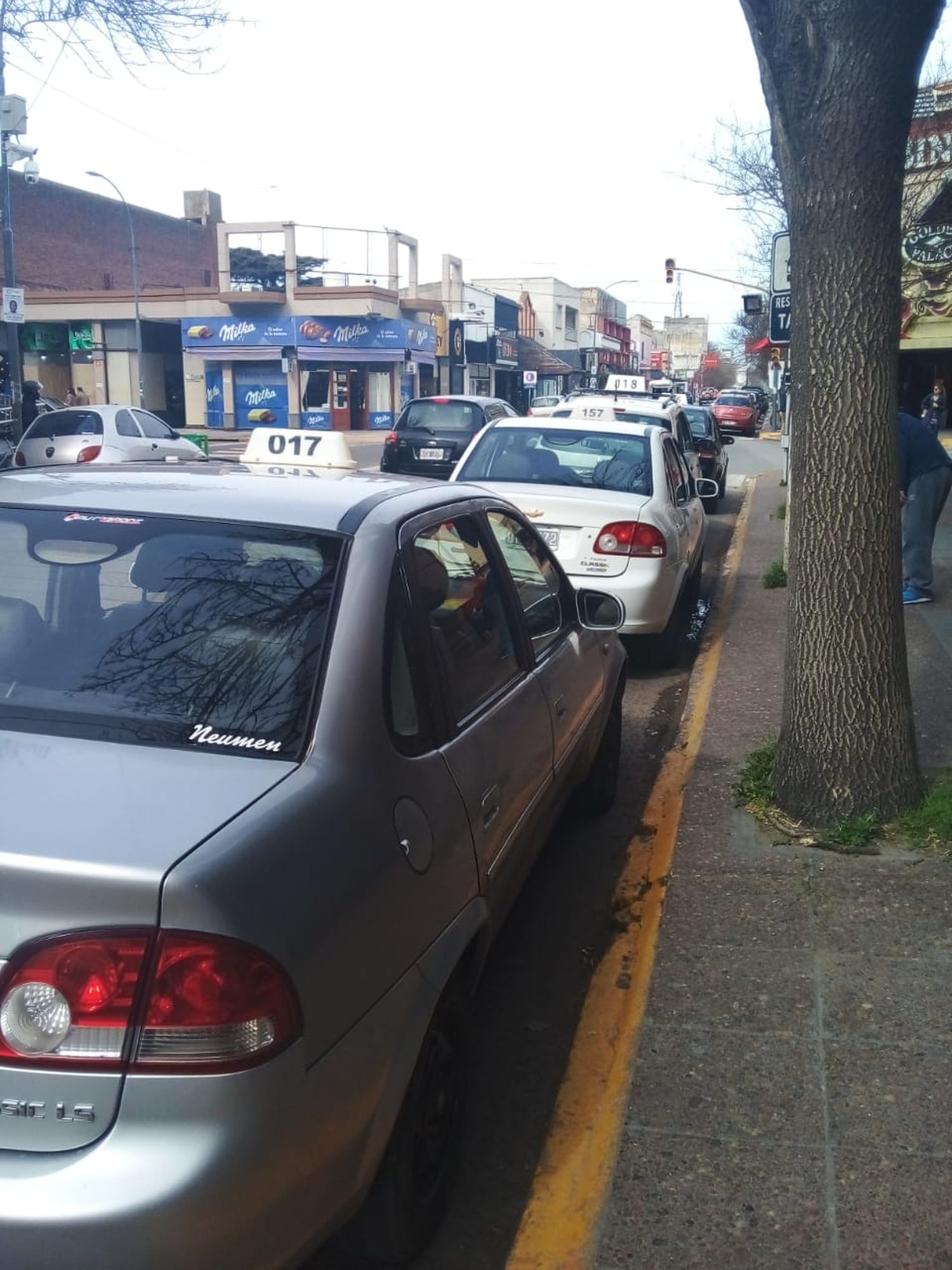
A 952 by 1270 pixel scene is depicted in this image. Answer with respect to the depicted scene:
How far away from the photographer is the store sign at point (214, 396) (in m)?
47.6

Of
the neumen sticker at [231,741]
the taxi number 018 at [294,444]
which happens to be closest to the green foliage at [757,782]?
the taxi number 018 at [294,444]

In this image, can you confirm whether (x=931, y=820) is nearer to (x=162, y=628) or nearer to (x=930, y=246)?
(x=162, y=628)

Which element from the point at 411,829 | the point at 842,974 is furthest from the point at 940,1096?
the point at 411,829

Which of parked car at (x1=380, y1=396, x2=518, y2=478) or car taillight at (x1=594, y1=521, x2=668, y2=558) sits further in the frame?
parked car at (x1=380, y1=396, x2=518, y2=478)

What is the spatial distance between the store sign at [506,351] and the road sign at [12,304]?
42.4m

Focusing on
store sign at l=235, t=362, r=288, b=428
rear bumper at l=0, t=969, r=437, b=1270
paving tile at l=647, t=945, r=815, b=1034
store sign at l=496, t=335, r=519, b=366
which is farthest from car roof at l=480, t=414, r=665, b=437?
store sign at l=496, t=335, r=519, b=366

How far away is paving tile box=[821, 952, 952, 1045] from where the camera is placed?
3578 millimetres

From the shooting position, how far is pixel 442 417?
2106 cm

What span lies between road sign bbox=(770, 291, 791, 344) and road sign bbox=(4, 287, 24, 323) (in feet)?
48.4

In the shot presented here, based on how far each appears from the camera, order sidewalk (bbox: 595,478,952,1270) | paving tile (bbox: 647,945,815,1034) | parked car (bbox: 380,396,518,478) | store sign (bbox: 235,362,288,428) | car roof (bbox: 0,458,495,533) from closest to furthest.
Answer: sidewalk (bbox: 595,478,952,1270), car roof (bbox: 0,458,495,533), paving tile (bbox: 647,945,815,1034), parked car (bbox: 380,396,518,478), store sign (bbox: 235,362,288,428)

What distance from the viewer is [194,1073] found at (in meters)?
2.00

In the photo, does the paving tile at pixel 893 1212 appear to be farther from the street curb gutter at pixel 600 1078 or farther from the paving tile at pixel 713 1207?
the street curb gutter at pixel 600 1078

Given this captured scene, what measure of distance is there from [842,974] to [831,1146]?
0.90m

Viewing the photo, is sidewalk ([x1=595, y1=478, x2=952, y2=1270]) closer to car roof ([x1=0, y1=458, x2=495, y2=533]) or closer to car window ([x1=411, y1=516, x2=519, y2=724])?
car window ([x1=411, y1=516, x2=519, y2=724])
